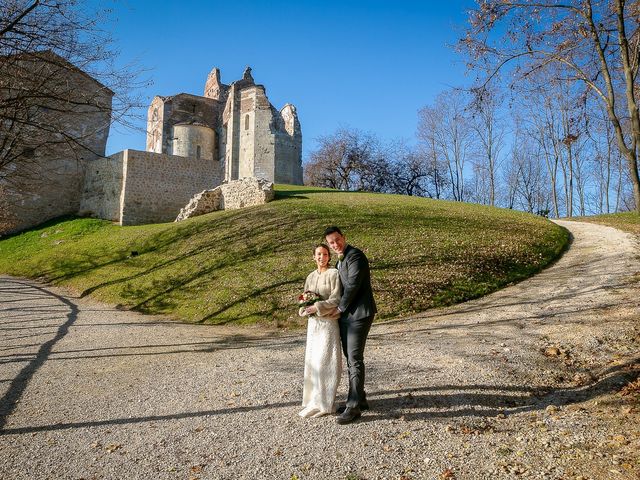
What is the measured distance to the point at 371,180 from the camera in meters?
53.2

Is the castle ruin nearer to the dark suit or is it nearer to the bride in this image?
the bride

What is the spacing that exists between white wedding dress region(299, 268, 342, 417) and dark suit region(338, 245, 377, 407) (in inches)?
4.7

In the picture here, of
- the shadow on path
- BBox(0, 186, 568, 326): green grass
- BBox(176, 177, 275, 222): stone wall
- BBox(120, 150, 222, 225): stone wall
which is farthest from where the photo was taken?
BBox(120, 150, 222, 225): stone wall

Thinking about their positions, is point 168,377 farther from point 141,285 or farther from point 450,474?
point 141,285

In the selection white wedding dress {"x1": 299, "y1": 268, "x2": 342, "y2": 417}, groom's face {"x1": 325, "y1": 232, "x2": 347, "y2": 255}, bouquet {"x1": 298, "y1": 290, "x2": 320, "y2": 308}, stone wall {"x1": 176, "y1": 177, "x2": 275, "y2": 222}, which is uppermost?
stone wall {"x1": 176, "y1": 177, "x2": 275, "y2": 222}

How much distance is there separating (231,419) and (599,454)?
11.7 ft


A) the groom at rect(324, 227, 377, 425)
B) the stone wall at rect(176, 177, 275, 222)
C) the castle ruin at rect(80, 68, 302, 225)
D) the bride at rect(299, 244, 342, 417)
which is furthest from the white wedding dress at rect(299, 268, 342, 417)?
the castle ruin at rect(80, 68, 302, 225)

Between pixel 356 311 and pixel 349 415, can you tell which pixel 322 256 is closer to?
pixel 356 311

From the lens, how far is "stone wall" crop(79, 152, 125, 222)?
27.9 meters

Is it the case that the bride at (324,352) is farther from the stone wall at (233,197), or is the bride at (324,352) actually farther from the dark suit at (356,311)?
the stone wall at (233,197)

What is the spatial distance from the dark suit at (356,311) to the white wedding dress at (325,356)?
119 millimetres

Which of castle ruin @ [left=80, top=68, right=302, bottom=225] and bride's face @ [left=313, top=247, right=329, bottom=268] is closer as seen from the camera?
bride's face @ [left=313, top=247, right=329, bottom=268]

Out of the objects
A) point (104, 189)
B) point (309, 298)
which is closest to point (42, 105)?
point (309, 298)

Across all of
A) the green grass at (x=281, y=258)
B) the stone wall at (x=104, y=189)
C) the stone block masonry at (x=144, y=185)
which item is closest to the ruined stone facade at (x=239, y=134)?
the stone wall at (x=104, y=189)
